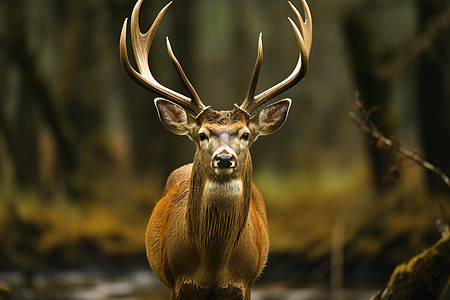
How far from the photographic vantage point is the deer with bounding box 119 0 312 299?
488cm

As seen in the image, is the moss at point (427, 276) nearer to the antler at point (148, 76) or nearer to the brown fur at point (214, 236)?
the brown fur at point (214, 236)

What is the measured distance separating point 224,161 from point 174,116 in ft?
2.75

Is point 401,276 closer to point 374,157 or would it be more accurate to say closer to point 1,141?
point 374,157

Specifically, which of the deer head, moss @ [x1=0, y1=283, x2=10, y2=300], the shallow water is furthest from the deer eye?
Answer: the shallow water

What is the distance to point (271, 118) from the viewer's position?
5305 millimetres

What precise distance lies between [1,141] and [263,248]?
977 cm

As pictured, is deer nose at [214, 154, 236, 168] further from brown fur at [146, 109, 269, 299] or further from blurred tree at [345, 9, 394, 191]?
blurred tree at [345, 9, 394, 191]

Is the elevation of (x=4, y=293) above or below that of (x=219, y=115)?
below

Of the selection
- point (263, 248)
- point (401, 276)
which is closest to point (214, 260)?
point (263, 248)

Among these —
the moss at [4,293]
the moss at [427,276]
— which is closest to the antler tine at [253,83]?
the moss at [427,276]

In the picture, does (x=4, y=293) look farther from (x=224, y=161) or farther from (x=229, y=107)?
(x=229, y=107)

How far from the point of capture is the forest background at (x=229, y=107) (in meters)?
12.0

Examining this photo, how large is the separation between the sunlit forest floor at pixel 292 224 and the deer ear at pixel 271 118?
21.8 feet

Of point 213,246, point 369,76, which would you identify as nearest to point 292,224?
point 369,76
